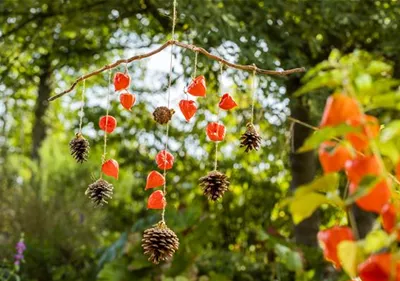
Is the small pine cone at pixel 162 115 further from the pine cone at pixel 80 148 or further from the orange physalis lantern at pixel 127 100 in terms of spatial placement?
the pine cone at pixel 80 148

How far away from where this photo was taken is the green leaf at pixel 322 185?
2.51 ft

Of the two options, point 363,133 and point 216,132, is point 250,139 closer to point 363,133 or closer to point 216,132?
point 216,132

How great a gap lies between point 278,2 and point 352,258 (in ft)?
12.9

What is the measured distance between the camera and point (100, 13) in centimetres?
504

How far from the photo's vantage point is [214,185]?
1.65 m

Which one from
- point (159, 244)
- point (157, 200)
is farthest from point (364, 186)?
point (157, 200)

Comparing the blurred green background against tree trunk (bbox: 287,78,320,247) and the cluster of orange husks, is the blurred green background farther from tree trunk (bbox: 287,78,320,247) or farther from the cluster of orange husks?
the cluster of orange husks

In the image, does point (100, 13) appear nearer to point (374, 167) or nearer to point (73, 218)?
point (73, 218)

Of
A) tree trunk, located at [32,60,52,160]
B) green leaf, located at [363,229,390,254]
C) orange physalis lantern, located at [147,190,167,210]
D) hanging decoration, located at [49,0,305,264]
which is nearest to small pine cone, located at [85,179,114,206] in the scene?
hanging decoration, located at [49,0,305,264]

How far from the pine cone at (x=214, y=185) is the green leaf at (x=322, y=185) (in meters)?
0.82

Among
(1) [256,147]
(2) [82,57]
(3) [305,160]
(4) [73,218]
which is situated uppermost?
(2) [82,57]

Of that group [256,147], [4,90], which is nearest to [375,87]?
[256,147]

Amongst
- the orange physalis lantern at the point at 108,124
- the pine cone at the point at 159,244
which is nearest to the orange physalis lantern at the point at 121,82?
the orange physalis lantern at the point at 108,124

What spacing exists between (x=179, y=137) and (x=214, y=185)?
14.4 ft
